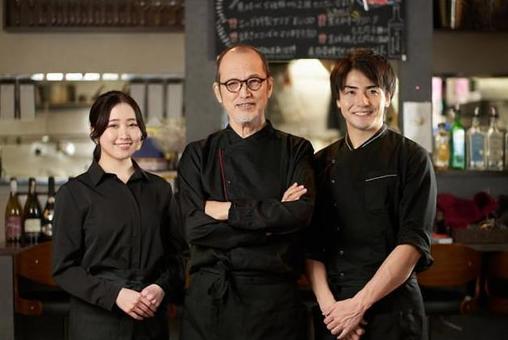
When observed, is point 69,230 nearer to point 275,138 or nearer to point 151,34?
point 275,138

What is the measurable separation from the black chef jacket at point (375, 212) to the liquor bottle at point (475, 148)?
100.0 inches

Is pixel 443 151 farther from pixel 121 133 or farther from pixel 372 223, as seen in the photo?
pixel 121 133

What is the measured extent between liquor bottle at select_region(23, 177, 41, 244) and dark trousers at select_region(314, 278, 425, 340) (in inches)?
92.2

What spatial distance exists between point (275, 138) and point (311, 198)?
23 centimetres

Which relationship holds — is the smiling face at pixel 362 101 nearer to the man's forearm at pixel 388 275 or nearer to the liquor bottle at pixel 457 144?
the man's forearm at pixel 388 275

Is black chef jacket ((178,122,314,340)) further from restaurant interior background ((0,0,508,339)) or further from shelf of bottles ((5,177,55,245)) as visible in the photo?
restaurant interior background ((0,0,508,339))

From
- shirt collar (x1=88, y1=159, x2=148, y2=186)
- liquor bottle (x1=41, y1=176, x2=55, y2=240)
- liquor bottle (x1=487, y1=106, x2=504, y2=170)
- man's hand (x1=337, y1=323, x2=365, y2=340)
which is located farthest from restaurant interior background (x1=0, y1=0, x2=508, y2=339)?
man's hand (x1=337, y1=323, x2=365, y2=340)

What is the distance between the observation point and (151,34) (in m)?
6.65

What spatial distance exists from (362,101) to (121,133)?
714 millimetres

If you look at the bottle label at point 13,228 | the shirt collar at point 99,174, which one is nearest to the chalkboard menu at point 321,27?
the bottle label at point 13,228

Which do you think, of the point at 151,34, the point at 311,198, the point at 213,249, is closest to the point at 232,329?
the point at 213,249

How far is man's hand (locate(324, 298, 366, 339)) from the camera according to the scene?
234cm

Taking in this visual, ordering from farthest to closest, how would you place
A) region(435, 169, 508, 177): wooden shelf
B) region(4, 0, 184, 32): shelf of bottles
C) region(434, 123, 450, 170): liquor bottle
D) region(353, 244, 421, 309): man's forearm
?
region(4, 0, 184, 32): shelf of bottles, region(434, 123, 450, 170): liquor bottle, region(435, 169, 508, 177): wooden shelf, region(353, 244, 421, 309): man's forearm

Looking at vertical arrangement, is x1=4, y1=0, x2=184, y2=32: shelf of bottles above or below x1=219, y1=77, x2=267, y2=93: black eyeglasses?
above
